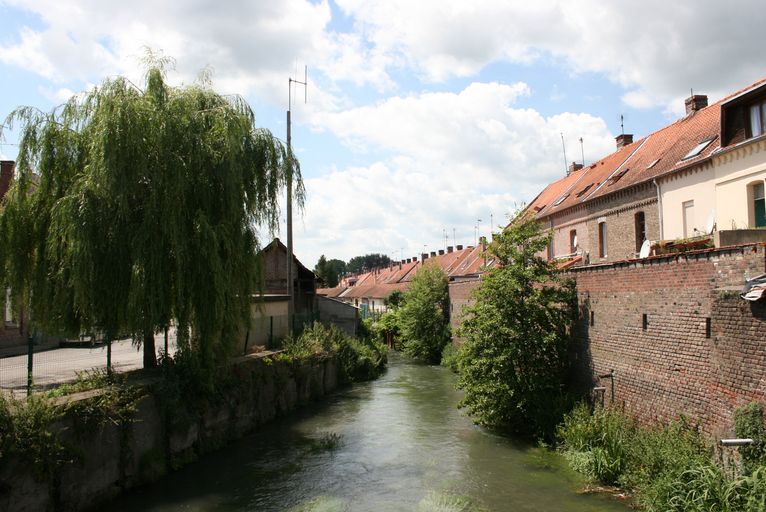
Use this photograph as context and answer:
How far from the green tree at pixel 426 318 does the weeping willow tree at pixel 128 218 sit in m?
20.0

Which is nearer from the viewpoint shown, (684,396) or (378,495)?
(684,396)

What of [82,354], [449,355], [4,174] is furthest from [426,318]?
[4,174]

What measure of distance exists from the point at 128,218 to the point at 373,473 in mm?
7428

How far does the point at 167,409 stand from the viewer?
1175 cm

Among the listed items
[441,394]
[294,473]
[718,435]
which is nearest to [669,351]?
[718,435]

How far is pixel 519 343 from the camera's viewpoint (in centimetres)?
1418

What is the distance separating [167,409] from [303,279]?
19841 millimetres

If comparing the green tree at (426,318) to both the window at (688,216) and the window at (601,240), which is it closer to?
the window at (601,240)

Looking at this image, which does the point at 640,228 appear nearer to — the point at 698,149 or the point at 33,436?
the point at 698,149

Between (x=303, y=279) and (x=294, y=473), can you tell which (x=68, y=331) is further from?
(x=303, y=279)

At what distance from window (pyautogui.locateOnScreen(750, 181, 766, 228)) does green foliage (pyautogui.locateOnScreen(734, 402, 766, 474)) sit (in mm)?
8345

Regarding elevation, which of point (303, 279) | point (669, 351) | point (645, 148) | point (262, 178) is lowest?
point (669, 351)

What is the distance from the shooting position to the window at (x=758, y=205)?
14289mm

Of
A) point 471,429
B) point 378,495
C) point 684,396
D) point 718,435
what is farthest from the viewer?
point 471,429
